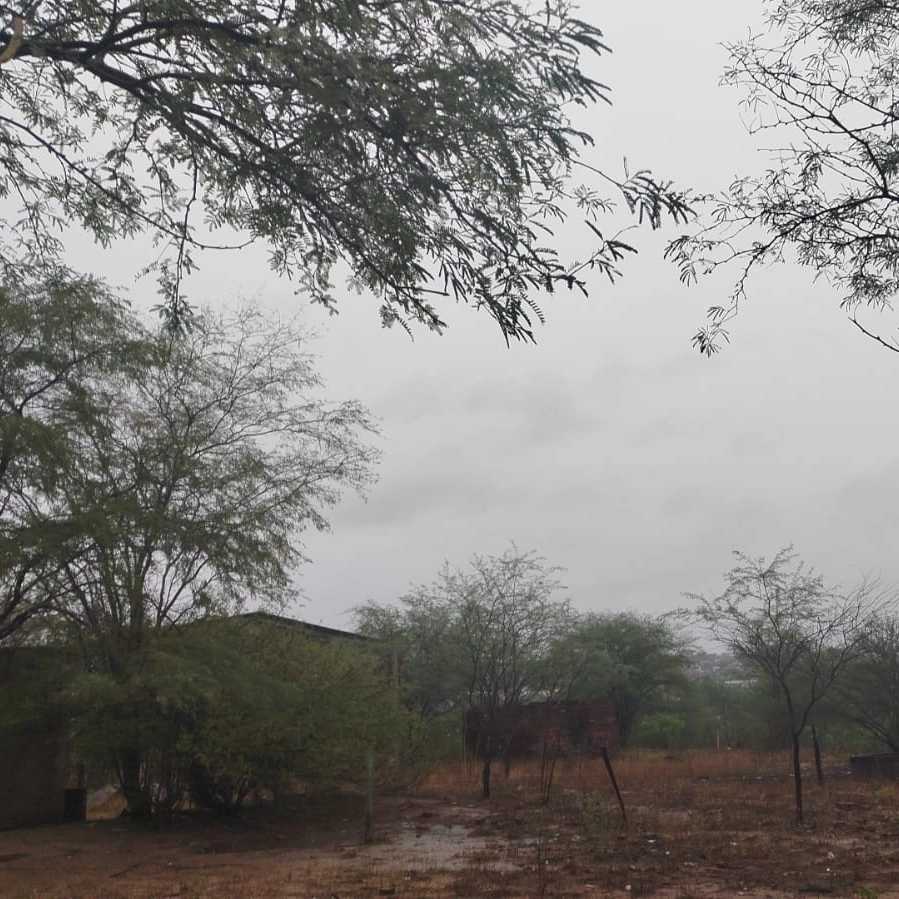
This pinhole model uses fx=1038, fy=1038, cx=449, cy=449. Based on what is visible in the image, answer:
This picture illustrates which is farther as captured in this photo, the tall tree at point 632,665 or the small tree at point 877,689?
the tall tree at point 632,665

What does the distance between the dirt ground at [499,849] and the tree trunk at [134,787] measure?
0.31m

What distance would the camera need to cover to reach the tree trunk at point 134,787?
51.9ft

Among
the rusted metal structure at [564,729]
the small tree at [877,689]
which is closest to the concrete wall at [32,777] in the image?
the rusted metal structure at [564,729]

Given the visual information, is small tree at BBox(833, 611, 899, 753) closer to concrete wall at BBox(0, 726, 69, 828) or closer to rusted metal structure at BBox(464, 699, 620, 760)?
rusted metal structure at BBox(464, 699, 620, 760)

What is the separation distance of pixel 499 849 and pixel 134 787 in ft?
22.1

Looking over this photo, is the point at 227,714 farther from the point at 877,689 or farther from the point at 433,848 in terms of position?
the point at 877,689

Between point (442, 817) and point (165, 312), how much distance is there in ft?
38.2

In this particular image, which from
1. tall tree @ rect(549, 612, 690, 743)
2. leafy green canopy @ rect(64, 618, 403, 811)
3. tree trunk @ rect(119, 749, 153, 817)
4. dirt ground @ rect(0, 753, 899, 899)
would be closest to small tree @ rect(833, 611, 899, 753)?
dirt ground @ rect(0, 753, 899, 899)

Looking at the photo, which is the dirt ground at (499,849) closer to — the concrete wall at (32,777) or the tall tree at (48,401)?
the concrete wall at (32,777)

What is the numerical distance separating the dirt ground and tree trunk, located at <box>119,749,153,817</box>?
0.31 meters

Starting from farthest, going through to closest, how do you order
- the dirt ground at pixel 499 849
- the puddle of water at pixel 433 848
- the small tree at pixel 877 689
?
the small tree at pixel 877 689, the puddle of water at pixel 433 848, the dirt ground at pixel 499 849

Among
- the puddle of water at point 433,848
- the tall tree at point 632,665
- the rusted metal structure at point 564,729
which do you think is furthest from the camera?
the tall tree at point 632,665

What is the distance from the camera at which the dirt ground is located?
946 cm

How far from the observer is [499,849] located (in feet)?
39.4
